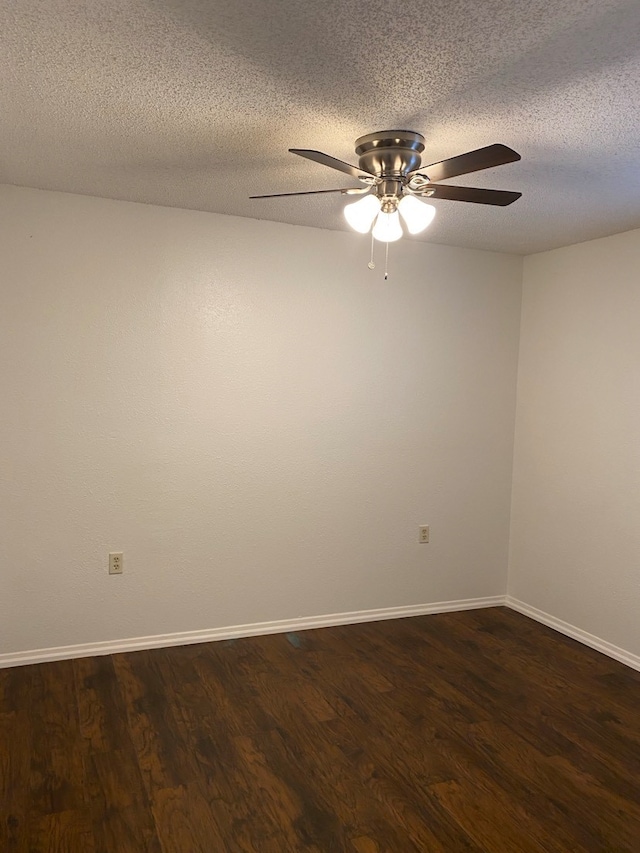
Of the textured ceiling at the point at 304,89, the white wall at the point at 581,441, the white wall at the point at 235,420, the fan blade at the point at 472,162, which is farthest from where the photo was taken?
the white wall at the point at 581,441

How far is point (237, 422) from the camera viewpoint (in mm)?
3662

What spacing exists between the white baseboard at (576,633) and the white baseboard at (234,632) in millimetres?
149

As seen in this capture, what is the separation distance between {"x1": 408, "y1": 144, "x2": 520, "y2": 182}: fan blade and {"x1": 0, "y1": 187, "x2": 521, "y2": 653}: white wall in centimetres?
156

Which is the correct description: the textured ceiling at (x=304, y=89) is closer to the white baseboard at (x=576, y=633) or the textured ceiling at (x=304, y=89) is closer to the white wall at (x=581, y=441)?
the white wall at (x=581, y=441)

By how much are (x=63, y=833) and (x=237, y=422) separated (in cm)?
208

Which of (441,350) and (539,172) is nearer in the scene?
(539,172)

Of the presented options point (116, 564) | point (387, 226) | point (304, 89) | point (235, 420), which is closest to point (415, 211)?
point (387, 226)

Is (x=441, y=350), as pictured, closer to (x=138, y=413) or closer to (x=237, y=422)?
(x=237, y=422)

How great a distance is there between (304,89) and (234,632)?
2.78 m

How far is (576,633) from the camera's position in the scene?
384 cm

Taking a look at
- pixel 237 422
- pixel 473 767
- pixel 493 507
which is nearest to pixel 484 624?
pixel 493 507

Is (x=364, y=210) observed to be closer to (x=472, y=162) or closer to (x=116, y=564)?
(x=472, y=162)

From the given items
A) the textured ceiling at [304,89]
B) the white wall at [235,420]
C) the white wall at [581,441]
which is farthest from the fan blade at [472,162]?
the white wall at [581,441]

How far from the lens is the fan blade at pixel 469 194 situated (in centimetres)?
230
